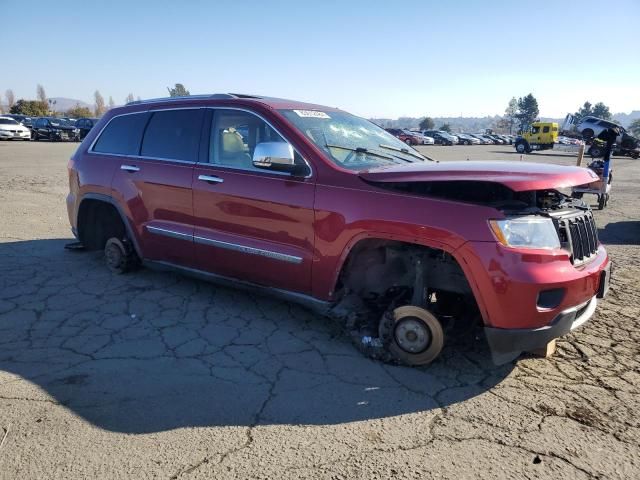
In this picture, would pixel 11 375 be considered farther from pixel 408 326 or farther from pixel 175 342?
pixel 408 326

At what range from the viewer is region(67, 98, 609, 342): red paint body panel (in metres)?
2.99

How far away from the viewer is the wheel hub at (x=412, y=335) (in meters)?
3.31

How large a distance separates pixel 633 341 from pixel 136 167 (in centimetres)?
462

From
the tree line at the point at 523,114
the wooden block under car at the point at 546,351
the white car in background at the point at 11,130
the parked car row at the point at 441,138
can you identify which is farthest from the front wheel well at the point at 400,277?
the tree line at the point at 523,114

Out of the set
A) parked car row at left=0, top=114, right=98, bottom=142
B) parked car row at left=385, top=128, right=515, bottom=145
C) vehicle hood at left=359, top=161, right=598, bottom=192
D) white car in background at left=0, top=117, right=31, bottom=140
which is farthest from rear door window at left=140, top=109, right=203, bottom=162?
parked car row at left=385, top=128, right=515, bottom=145

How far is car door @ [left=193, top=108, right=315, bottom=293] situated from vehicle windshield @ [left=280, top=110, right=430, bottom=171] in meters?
0.25

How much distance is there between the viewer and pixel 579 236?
333 cm

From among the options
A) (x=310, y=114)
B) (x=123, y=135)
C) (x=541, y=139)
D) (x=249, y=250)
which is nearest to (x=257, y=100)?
(x=310, y=114)

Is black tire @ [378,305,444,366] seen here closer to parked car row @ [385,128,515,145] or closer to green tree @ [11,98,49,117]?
parked car row @ [385,128,515,145]

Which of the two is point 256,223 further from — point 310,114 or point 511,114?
point 511,114

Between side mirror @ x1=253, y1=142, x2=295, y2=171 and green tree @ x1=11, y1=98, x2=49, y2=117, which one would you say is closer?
side mirror @ x1=253, y1=142, x2=295, y2=171

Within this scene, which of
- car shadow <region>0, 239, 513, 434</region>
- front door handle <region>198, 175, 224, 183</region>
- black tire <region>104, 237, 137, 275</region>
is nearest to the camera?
car shadow <region>0, 239, 513, 434</region>

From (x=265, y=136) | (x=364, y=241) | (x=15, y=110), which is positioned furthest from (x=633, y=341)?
(x=15, y=110)

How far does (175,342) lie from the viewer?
3.75 m
